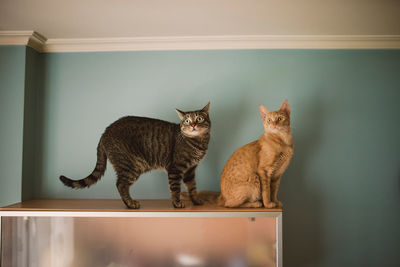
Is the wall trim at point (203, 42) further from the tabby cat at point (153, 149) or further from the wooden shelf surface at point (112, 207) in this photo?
the wooden shelf surface at point (112, 207)

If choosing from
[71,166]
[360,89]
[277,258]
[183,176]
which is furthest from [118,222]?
[360,89]

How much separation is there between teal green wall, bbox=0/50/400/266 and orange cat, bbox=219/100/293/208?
28 cm

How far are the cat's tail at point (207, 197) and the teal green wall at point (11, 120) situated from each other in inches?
40.5

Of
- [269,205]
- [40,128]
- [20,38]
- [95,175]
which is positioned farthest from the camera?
[40,128]

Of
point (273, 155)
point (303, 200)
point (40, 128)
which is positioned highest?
point (40, 128)

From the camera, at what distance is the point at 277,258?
1309 millimetres

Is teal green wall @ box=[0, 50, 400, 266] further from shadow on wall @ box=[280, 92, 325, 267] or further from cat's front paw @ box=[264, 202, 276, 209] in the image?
cat's front paw @ box=[264, 202, 276, 209]

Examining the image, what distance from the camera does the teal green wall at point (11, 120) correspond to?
166 centimetres

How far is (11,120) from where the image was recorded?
1680mm

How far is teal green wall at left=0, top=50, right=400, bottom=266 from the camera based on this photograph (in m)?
1.69

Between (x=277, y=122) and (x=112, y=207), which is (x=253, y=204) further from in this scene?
(x=112, y=207)

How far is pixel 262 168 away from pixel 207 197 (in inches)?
15.4

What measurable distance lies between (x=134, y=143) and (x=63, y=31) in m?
0.86

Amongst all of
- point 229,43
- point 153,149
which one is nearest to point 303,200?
point 153,149
